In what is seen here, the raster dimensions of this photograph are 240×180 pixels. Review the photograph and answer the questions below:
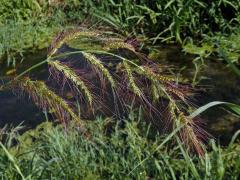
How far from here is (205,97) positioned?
13.0 ft

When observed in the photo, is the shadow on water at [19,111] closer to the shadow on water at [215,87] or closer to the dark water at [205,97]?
the dark water at [205,97]

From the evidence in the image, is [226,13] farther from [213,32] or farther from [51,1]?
[51,1]

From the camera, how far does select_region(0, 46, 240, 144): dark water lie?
140 inches

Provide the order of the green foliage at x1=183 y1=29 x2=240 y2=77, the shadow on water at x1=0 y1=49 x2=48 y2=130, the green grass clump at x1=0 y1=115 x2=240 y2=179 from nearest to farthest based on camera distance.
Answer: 1. the green grass clump at x1=0 y1=115 x2=240 y2=179
2. the shadow on water at x1=0 y1=49 x2=48 y2=130
3. the green foliage at x1=183 y1=29 x2=240 y2=77

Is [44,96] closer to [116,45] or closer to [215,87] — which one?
[116,45]

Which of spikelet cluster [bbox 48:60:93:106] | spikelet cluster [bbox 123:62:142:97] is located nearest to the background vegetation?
spikelet cluster [bbox 123:62:142:97]

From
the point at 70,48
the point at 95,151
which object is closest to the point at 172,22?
the point at 70,48

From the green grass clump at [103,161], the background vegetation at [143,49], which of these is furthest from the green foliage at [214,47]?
the green grass clump at [103,161]

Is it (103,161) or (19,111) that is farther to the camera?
(19,111)

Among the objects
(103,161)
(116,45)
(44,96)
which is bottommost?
(103,161)

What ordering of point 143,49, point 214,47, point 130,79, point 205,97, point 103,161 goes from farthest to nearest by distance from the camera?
point 143,49 < point 214,47 < point 205,97 < point 103,161 < point 130,79

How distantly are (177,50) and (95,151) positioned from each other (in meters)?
2.20

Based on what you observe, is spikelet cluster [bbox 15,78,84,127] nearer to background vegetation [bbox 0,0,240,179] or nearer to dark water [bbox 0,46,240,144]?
background vegetation [bbox 0,0,240,179]

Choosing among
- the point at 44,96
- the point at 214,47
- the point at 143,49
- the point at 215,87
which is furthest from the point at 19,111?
the point at 44,96
